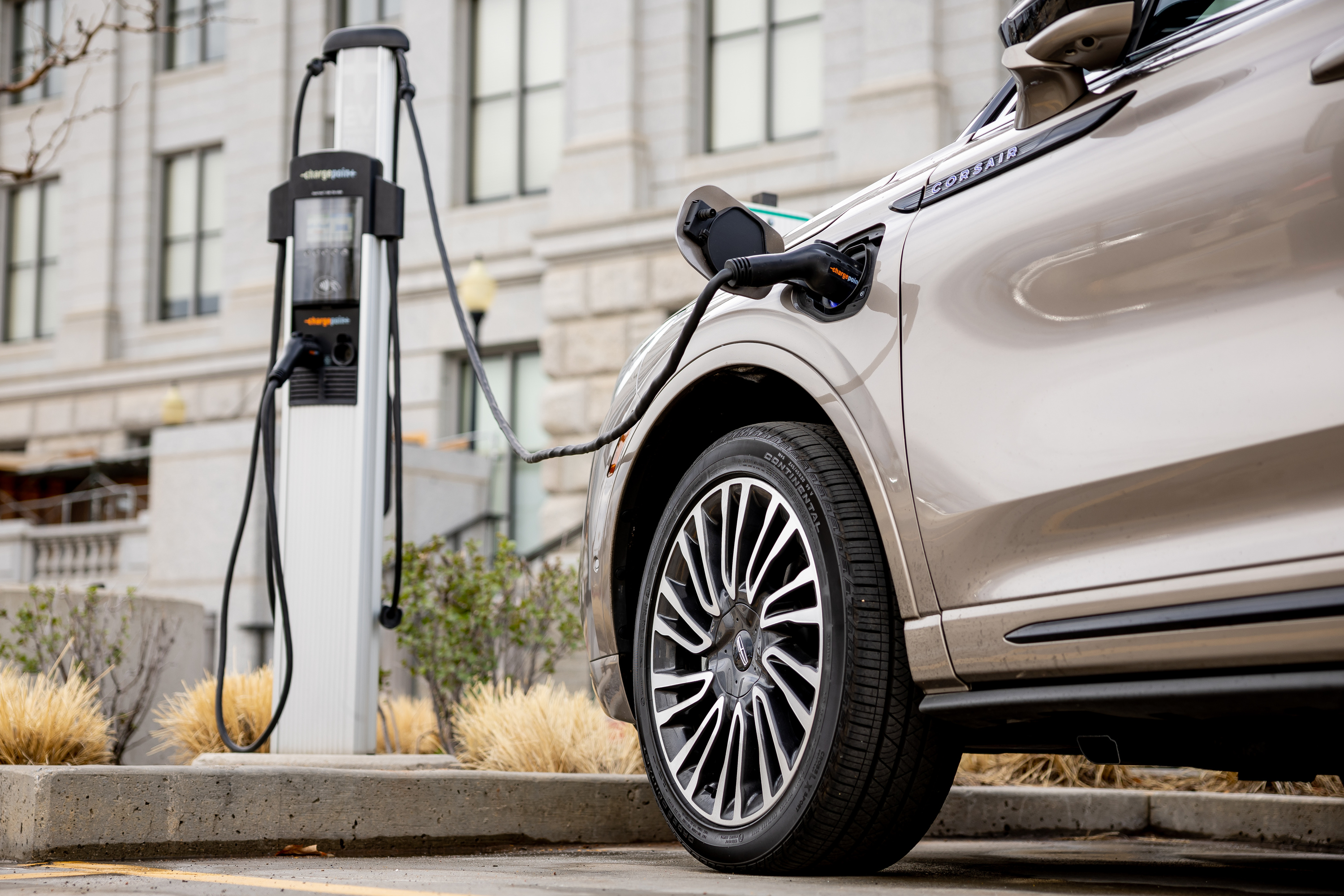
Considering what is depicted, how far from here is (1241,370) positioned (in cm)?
244

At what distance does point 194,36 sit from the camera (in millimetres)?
22578

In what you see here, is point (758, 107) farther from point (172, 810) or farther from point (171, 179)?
point (172, 810)

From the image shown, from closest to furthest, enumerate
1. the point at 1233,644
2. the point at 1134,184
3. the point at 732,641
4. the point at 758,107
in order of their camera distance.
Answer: the point at 1233,644 < the point at 1134,184 < the point at 732,641 < the point at 758,107

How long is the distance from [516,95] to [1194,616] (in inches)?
680

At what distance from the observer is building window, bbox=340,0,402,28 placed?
793 inches

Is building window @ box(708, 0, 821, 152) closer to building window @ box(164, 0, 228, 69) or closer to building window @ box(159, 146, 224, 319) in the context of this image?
building window @ box(159, 146, 224, 319)

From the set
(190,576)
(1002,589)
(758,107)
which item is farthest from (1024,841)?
(758,107)

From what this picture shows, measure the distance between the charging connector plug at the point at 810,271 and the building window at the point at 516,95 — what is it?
15283mm

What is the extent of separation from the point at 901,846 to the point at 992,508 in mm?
843

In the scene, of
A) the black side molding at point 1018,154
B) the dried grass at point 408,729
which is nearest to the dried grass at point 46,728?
the dried grass at point 408,729

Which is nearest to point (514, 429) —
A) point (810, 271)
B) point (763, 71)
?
point (763, 71)

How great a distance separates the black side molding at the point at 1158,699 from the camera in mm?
2289

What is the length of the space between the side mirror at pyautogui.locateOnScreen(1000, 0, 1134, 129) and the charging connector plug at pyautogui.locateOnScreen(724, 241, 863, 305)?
0.50 metres

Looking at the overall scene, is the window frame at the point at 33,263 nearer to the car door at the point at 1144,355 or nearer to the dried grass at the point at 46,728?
the dried grass at the point at 46,728
